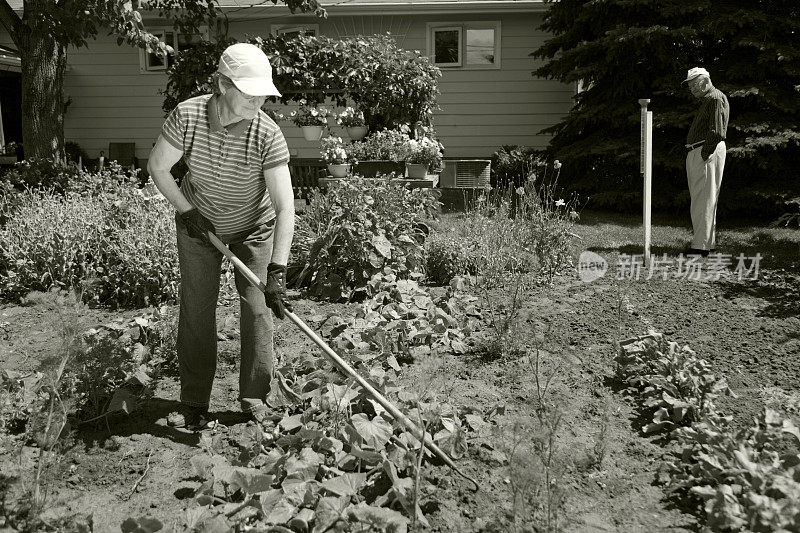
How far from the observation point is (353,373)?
3.21 metres

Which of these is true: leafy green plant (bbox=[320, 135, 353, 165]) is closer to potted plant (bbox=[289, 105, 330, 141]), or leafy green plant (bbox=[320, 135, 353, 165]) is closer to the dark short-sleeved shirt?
potted plant (bbox=[289, 105, 330, 141])

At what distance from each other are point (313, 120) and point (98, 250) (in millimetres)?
4914

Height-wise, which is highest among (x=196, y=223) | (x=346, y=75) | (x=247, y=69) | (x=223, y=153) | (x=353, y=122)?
(x=346, y=75)

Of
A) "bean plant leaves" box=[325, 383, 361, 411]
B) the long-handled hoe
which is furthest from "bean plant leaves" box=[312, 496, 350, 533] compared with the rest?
"bean plant leaves" box=[325, 383, 361, 411]

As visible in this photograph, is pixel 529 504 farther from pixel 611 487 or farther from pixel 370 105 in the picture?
pixel 370 105

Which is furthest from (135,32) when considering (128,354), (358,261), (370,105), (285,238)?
(285,238)

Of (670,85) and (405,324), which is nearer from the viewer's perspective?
(405,324)

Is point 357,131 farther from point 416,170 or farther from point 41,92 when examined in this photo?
point 41,92

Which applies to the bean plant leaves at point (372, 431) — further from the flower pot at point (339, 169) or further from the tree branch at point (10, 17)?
the tree branch at point (10, 17)

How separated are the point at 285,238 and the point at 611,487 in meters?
1.79

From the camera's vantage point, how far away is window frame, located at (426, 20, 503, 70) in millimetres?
14672

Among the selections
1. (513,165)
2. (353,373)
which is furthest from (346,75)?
(353,373)

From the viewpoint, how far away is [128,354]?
4.25 metres

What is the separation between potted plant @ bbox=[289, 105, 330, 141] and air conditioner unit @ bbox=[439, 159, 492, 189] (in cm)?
205
